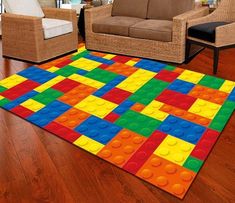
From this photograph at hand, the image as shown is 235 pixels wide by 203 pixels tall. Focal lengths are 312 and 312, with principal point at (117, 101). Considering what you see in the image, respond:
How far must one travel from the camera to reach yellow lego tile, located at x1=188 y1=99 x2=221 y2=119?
272 centimetres

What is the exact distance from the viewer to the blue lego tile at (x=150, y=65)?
372cm

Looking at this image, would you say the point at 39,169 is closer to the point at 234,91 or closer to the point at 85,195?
the point at 85,195

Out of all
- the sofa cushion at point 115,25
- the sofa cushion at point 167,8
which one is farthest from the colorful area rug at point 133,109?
the sofa cushion at point 167,8

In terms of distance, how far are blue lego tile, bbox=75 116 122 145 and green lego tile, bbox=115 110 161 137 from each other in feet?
0.30

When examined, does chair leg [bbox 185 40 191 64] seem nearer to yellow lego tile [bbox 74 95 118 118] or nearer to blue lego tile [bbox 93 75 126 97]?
blue lego tile [bbox 93 75 126 97]

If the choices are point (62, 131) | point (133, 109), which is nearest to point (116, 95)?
point (133, 109)

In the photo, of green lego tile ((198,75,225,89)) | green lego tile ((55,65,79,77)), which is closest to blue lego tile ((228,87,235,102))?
green lego tile ((198,75,225,89))

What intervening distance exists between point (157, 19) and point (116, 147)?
8.22ft

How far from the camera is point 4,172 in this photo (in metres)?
2.05

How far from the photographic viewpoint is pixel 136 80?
11.2 ft

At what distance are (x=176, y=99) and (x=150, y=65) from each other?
38.2 inches

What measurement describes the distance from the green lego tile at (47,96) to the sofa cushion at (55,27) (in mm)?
1022

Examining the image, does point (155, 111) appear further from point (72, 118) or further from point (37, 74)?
point (37, 74)

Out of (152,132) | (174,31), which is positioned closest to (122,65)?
(174,31)
